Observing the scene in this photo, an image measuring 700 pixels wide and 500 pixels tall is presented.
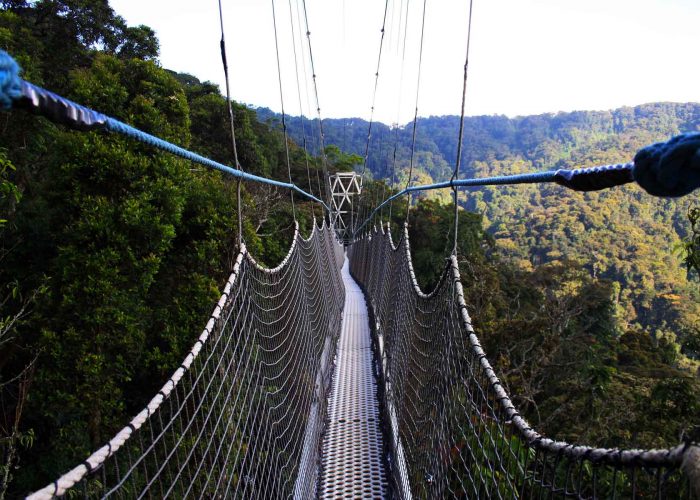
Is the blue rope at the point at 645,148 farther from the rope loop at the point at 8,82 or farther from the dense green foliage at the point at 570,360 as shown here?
the dense green foliage at the point at 570,360

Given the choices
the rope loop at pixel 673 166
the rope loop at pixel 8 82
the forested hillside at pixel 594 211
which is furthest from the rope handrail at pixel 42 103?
the forested hillside at pixel 594 211

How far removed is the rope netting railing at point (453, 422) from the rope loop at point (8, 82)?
607mm

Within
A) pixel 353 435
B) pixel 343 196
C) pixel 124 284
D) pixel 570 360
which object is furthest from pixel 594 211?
pixel 353 435

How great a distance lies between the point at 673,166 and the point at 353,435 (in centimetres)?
237

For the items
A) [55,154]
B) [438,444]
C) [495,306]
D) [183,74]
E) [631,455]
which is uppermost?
[183,74]

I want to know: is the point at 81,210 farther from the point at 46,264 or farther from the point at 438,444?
the point at 438,444

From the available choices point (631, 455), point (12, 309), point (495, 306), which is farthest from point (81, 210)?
point (495, 306)

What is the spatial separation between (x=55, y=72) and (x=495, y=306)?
25.1 ft

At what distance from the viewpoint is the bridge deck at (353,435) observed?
222 cm

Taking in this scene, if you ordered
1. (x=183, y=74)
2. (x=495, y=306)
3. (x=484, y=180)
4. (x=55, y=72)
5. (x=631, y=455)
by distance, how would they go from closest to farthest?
Answer: 1. (x=631, y=455)
2. (x=484, y=180)
3. (x=55, y=72)
4. (x=495, y=306)
5. (x=183, y=74)

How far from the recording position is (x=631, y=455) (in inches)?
22.5

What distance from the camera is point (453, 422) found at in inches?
66.4

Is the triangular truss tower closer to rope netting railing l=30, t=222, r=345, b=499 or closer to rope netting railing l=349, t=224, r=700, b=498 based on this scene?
rope netting railing l=30, t=222, r=345, b=499

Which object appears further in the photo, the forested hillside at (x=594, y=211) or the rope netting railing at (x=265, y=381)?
the forested hillside at (x=594, y=211)
